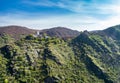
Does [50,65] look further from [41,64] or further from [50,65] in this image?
[41,64]

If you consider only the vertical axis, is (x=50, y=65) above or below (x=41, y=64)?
below

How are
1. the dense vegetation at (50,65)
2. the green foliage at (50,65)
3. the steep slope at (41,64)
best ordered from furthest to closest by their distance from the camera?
the dense vegetation at (50,65)
the green foliage at (50,65)
the steep slope at (41,64)

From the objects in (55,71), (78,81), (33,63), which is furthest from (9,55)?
(78,81)

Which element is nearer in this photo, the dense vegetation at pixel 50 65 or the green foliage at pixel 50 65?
the green foliage at pixel 50 65

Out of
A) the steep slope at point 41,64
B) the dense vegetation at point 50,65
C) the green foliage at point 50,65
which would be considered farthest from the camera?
the dense vegetation at point 50,65

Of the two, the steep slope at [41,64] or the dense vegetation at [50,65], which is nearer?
the steep slope at [41,64]

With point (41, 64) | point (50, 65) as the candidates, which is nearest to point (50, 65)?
point (50, 65)

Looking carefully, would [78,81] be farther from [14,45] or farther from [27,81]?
[14,45]

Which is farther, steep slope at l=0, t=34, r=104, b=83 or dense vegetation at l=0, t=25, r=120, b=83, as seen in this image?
dense vegetation at l=0, t=25, r=120, b=83
